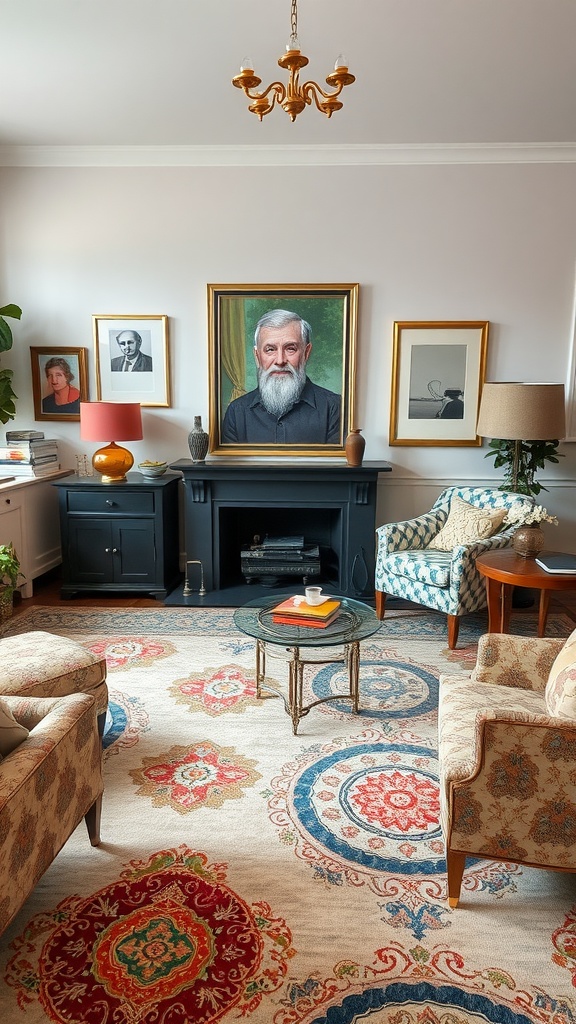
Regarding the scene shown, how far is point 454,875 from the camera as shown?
2033 mm

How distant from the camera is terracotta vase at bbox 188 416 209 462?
509 cm

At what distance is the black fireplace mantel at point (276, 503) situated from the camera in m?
4.96

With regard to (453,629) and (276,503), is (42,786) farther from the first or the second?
(276,503)

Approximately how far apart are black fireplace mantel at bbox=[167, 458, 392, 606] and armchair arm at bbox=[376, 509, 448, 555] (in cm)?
43

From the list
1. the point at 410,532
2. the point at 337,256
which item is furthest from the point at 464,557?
the point at 337,256

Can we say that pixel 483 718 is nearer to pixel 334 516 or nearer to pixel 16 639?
pixel 16 639

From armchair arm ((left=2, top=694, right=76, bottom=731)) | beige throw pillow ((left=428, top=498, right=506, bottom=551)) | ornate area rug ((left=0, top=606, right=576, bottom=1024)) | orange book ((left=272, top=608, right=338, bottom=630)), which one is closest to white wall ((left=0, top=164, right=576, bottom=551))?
beige throw pillow ((left=428, top=498, right=506, bottom=551))

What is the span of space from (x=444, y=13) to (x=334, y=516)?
3.29 m

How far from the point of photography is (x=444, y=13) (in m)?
3.17

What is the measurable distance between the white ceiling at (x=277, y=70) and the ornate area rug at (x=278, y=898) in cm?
331

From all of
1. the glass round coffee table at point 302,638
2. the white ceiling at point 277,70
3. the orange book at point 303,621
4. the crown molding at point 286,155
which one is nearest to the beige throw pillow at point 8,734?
the glass round coffee table at point 302,638

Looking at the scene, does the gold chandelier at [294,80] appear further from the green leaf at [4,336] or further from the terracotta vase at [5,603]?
the green leaf at [4,336]

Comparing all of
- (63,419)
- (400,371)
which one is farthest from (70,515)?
(400,371)

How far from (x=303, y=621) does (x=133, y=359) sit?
10.0ft
